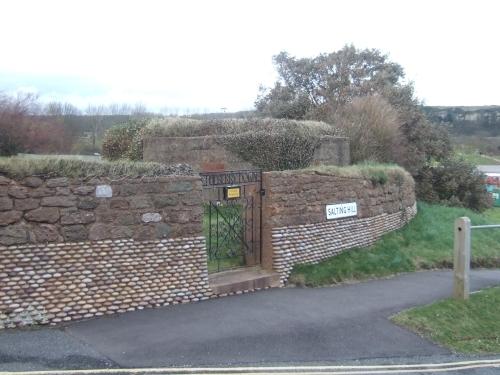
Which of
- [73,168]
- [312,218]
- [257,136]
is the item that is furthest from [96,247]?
[257,136]

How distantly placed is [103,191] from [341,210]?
5.30 metres

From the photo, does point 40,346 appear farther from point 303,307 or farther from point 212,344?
point 303,307

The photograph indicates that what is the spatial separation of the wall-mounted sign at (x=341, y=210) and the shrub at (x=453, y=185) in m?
11.8

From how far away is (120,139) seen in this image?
55.1 ft

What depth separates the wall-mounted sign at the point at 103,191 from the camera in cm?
736

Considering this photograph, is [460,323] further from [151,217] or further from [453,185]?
[453,185]

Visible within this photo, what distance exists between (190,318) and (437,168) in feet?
60.9

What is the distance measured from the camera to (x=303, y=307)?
804 centimetres

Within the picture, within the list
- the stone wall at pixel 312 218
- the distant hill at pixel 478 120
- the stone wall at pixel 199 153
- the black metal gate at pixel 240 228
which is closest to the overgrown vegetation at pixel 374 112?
the stone wall at pixel 199 153

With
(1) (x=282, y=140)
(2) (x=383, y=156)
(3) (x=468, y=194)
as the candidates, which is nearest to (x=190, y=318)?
(1) (x=282, y=140)

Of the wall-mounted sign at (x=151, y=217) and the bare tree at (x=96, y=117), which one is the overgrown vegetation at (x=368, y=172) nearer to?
the wall-mounted sign at (x=151, y=217)

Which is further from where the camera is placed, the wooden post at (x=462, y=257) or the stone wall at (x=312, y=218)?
the stone wall at (x=312, y=218)

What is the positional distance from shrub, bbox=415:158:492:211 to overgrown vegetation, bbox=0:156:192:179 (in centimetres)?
1660

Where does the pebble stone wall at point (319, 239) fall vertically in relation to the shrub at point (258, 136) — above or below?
below
